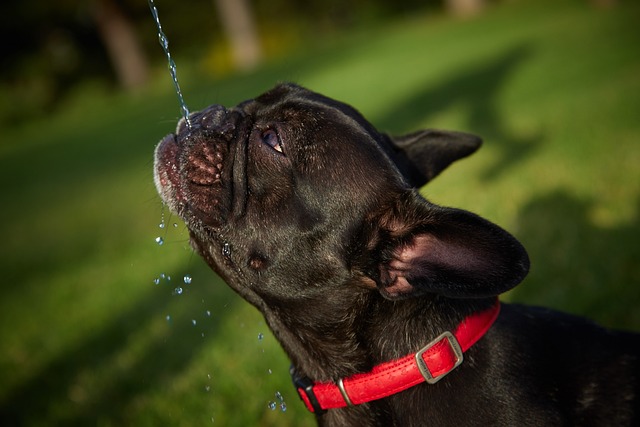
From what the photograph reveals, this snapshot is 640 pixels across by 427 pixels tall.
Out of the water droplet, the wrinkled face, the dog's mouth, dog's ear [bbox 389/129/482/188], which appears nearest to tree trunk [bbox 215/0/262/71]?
dog's ear [bbox 389/129/482/188]

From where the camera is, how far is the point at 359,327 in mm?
2803

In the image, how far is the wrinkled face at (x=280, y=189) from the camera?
2.80 meters

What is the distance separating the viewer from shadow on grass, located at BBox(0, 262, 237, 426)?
4.77 metres

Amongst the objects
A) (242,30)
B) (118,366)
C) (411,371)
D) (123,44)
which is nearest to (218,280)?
(118,366)

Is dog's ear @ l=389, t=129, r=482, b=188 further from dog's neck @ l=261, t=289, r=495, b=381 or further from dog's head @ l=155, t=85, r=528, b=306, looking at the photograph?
dog's neck @ l=261, t=289, r=495, b=381

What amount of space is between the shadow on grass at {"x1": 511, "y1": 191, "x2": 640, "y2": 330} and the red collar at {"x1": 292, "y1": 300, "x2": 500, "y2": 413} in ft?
6.61

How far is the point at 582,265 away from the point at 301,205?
3125 millimetres

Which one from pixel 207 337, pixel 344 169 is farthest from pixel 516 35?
pixel 344 169

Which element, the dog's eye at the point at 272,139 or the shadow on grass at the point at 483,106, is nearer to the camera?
the dog's eye at the point at 272,139

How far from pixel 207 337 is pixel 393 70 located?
620 inches

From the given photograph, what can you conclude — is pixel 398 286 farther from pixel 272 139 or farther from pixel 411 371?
pixel 272 139

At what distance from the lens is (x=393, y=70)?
19.5 meters

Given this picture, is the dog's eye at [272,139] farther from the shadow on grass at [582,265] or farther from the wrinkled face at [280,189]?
the shadow on grass at [582,265]

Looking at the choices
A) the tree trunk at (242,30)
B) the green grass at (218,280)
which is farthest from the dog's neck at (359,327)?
the tree trunk at (242,30)
